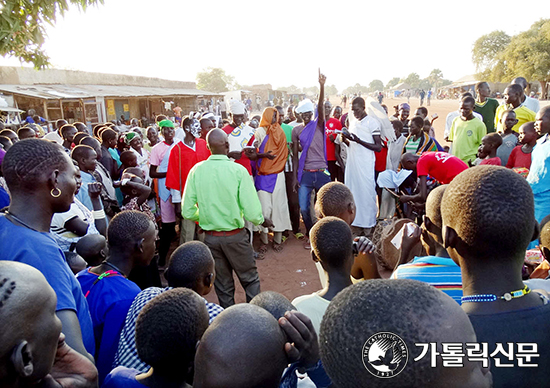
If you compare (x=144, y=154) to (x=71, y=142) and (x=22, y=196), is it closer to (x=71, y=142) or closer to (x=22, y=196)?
(x=71, y=142)

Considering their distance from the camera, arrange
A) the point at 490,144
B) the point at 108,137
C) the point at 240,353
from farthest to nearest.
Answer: the point at 108,137, the point at 490,144, the point at 240,353

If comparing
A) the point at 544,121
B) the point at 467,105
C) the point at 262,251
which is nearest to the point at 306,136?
the point at 262,251

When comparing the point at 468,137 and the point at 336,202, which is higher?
the point at 468,137

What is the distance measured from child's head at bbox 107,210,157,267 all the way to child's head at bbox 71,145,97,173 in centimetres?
177

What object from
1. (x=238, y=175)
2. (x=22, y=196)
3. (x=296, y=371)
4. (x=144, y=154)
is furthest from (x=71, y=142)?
(x=296, y=371)

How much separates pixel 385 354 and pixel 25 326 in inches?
38.0

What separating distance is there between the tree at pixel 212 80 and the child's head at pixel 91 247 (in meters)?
60.5

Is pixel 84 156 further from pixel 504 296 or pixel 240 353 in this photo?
pixel 504 296

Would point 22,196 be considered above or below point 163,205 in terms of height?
above

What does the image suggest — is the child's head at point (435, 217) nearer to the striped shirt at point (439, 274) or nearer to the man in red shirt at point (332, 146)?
the striped shirt at point (439, 274)

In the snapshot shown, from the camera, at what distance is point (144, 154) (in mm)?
6430

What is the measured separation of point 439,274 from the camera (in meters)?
1.67

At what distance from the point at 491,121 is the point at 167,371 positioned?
7.12m

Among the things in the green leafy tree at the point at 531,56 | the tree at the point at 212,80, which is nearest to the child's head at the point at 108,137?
the green leafy tree at the point at 531,56
